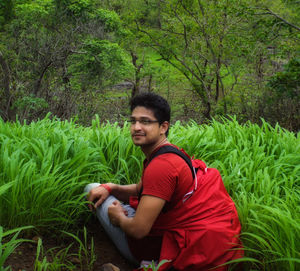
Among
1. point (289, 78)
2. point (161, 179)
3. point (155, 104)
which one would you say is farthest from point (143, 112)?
point (289, 78)

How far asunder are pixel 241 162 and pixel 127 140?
1.17m

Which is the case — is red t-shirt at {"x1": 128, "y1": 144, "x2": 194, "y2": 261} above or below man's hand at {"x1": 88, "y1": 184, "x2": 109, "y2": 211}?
above

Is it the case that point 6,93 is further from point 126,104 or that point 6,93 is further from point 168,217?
point 126,104

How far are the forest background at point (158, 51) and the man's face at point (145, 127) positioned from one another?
4.26m

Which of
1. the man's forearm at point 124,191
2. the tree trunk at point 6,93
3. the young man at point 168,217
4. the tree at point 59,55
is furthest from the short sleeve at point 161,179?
the tree trunk at point 6,93

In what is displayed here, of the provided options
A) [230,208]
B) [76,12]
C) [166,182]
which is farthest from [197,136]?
[76,12]

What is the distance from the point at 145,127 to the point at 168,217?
565 mm

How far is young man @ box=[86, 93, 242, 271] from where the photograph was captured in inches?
70.6

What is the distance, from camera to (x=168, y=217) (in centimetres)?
193

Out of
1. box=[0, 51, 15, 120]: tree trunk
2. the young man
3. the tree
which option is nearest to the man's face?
the young man

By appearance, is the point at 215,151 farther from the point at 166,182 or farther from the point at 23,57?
the point at 23,57

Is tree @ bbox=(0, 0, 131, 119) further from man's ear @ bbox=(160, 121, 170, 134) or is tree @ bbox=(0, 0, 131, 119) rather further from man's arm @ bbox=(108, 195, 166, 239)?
man's arm @ bbox=(108, 195, 166, 239)

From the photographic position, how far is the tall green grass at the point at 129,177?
1.94 m

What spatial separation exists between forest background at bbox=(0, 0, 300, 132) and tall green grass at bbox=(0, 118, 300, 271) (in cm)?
270
